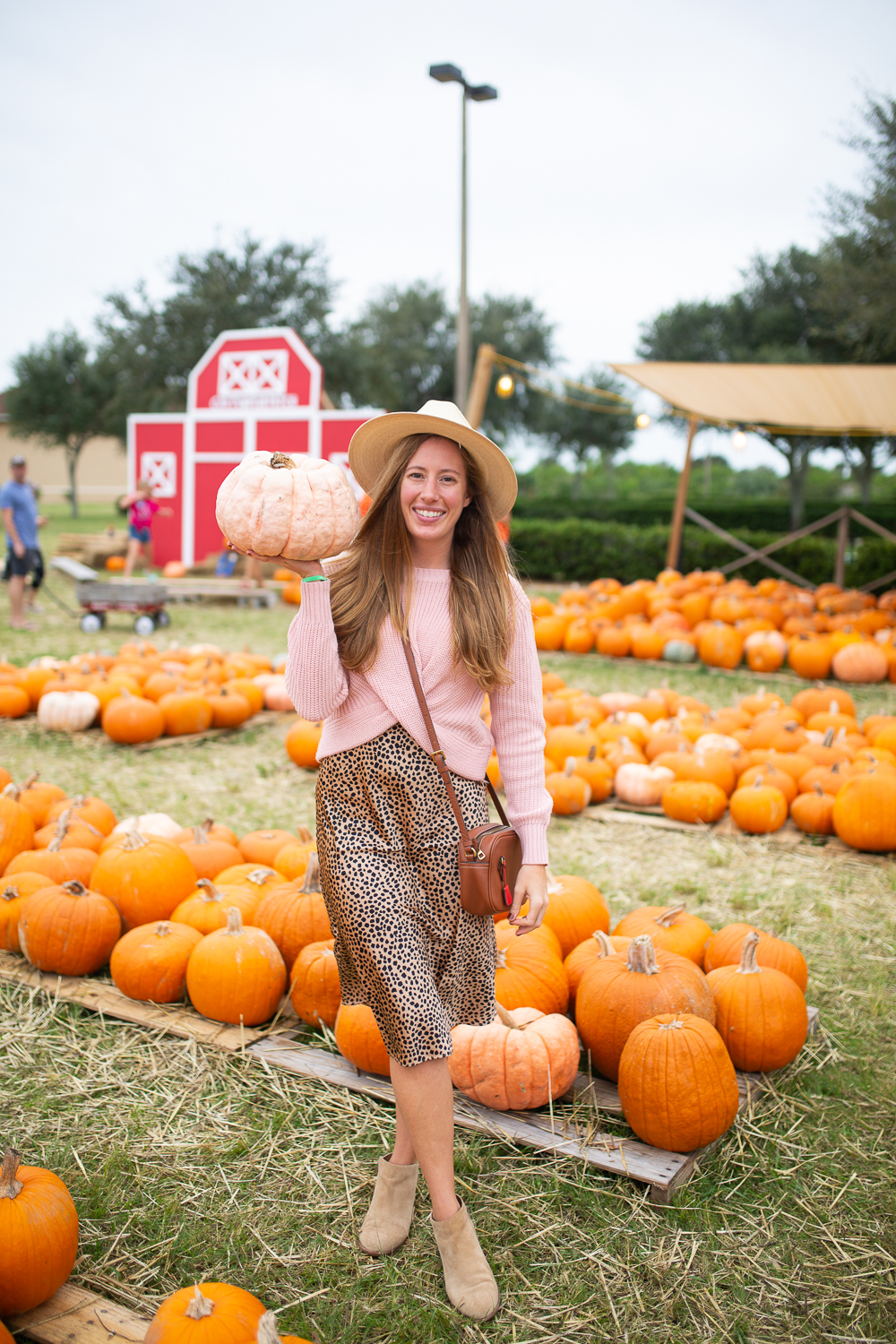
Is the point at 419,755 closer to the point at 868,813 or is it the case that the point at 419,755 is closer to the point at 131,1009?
the point at 131,1009

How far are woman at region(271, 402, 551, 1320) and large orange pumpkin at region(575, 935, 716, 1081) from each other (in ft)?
1.93

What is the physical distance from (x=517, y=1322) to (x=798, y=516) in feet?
83.3

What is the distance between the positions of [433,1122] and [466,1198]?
0.47 meters

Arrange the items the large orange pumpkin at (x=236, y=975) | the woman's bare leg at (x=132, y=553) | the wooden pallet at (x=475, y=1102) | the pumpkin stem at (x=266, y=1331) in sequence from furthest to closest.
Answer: the woman's bare leg at (x=132, y=553), the large orange pumpkin at (x=236, y=975), the wooden pallet at (x=475, y=1102), the pumpkin stem at (x=266, y=1331)

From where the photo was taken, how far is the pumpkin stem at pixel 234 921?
2.88 m

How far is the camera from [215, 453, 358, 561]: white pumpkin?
1.87 meters

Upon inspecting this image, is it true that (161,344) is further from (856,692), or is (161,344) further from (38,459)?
(38,459)

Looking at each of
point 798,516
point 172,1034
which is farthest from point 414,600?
point 798,516

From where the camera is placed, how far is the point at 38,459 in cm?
5612

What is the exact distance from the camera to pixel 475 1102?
2.59 metres

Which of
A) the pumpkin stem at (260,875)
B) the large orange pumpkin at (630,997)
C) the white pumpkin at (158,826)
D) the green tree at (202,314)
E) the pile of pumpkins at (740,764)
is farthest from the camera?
the green tree at (202,314)

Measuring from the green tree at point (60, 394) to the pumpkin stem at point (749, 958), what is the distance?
37.4 meters

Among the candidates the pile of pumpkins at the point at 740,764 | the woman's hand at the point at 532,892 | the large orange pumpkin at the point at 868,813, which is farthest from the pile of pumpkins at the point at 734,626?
the woman's hand at the point at 532,892

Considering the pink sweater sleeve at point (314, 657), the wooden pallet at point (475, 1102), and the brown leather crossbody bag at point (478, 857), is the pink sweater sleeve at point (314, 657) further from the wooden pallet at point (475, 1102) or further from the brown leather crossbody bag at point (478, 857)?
the wooden pallet at point (475, 1102)
